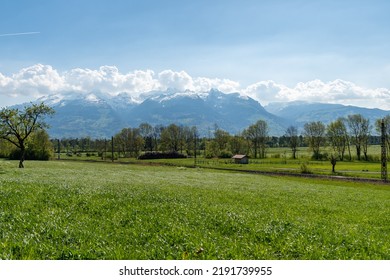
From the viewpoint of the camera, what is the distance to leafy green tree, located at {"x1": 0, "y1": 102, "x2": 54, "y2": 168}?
211ft

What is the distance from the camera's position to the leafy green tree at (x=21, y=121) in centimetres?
6419

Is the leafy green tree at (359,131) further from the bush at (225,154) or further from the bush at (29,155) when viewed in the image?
the bush at (29,155)

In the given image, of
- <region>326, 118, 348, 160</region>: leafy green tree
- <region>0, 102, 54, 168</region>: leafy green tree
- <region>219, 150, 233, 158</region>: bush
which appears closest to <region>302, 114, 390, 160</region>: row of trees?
<region>326, 118, 348, 160</region>: leafy green tree

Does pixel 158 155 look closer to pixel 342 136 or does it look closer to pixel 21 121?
pixel 342 136

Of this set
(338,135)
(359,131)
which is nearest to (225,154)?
(338,135)

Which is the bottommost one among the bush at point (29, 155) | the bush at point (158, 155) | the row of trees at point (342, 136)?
the bush at point (158, 155)

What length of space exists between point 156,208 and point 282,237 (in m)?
7.36

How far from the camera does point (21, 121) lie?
6625 centimetres

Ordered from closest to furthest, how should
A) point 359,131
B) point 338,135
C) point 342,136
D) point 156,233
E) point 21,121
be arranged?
point 156,233, point 21,121, point 342,136, point 338,135, point 359,131

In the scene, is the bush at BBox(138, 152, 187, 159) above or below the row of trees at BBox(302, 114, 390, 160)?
below

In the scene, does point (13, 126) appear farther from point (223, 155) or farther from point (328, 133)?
point (328, 133)

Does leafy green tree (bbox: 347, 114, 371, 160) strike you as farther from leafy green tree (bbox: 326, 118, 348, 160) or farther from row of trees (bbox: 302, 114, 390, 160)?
leafy green tree (bbox: 326, 118, 348, 160)

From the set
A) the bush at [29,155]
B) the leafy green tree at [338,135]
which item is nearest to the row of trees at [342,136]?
the leafy green tree at [338,135]
